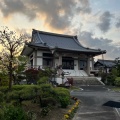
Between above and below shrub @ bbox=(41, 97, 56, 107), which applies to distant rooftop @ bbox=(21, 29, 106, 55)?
above

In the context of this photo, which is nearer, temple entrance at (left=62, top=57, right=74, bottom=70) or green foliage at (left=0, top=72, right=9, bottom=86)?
green foliage at (left=0, top=72, right=9, bottom=86)

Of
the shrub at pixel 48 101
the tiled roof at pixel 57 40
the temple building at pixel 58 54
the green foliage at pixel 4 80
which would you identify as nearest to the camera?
the shrub at pixel 48 101

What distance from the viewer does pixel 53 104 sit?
15500mm

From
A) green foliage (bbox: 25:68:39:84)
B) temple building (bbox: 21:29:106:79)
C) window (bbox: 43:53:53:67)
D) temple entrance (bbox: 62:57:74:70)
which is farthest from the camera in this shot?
temple entrance (bbox: 62:57:74:70)

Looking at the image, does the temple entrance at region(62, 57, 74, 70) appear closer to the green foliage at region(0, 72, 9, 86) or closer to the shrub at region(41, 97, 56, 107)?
the green foliage at region(0, 72, 9, 86)

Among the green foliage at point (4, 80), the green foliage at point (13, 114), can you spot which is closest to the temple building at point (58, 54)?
the green foliage at point (4, 80)

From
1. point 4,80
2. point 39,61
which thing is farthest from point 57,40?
point 4,80

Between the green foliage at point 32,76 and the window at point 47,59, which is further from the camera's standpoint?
the window at point 47,59

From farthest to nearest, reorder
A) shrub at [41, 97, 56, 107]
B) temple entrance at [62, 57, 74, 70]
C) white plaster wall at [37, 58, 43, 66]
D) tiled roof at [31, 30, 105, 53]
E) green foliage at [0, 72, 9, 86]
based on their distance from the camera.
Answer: tiled roof at [31, 30, 105, 53] → temple entrance at [62, 57, 74, 70] → white plaster wall at [37, 58, 43, 66] → green foliage at [0, 72, 9, 86] → shrub at [41, 97, 56, 107]

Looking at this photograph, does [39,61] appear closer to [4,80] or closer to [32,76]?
[32,76]

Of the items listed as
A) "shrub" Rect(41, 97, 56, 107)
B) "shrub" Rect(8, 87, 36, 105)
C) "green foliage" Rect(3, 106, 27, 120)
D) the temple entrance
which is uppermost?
the temple entrance

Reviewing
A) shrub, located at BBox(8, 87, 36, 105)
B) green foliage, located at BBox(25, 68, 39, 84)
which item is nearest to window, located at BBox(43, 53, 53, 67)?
green foliage, located at BBox(25, 68, 39, 84)

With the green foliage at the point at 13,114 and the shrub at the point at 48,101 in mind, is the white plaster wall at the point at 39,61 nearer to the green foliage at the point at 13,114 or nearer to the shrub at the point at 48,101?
the shrub at the point at 48,101

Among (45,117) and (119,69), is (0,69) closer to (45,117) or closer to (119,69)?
(45,117)
